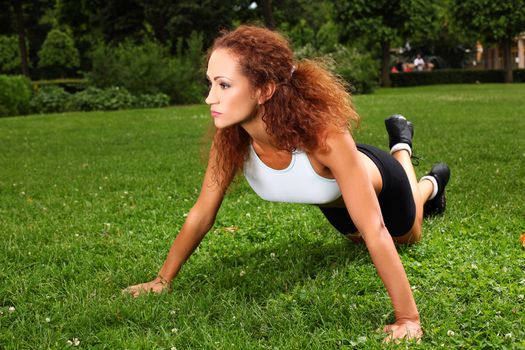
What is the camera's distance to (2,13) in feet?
124

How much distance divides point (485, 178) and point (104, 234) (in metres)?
3.59

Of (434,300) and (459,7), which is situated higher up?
(459,7)

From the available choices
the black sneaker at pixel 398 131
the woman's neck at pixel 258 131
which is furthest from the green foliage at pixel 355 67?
the woman's neck at pixel 258 131

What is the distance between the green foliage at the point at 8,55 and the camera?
46.5 meters

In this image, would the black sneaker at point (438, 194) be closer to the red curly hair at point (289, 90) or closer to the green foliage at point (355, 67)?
the red curly hair at point (289, 90)

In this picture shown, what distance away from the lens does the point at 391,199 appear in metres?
3.71

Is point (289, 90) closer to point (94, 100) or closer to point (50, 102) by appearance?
point (94, 100)

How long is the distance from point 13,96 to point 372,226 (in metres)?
18.1

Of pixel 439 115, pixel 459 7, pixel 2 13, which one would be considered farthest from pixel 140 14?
pixel 439 115

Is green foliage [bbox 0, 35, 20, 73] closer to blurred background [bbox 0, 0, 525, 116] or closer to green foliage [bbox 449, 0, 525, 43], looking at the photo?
blurred background [bbox 0, 0, 525, 116]

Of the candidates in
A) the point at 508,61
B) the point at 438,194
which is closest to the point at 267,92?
the point at 438,194

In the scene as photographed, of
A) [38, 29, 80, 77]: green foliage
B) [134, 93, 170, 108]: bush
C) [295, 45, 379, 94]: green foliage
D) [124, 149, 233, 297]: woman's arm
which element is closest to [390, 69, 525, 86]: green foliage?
[295, 45, 379, 94]: green foliage

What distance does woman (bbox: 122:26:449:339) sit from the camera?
9.43ft

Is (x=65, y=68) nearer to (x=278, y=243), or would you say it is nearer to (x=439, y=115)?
(x=439, y=115)
